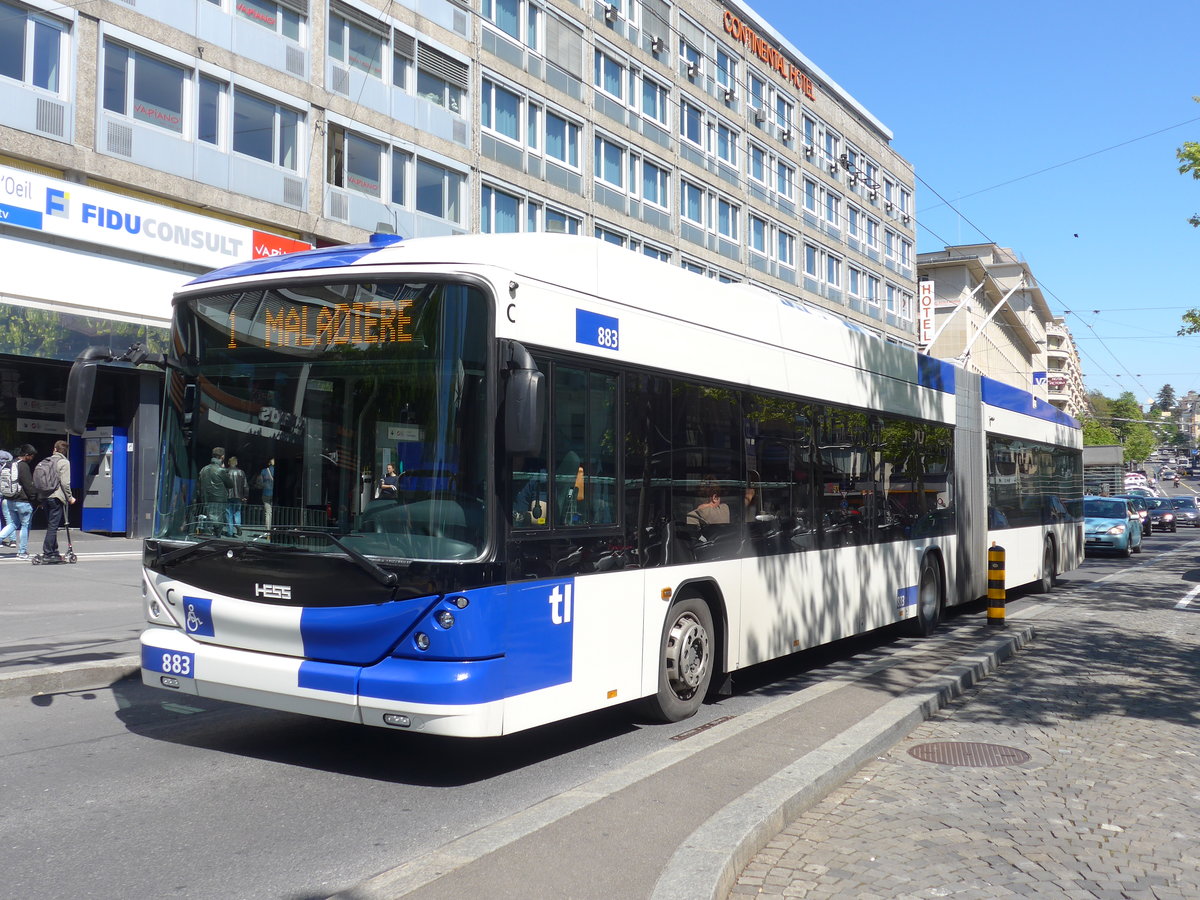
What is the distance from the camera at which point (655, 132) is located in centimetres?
3856

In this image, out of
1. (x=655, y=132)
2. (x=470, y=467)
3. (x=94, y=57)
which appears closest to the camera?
(x=470, y=467)

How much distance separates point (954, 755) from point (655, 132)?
34192mm

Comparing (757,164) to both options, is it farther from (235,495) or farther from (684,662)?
(235,495)

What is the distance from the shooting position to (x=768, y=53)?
1841 inches

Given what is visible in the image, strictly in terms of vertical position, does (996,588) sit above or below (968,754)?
above

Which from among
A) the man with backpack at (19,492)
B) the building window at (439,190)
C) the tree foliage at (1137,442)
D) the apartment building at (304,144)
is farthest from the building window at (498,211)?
the tree foliage at (1137,442)

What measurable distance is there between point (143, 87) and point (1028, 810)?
71.1 feet

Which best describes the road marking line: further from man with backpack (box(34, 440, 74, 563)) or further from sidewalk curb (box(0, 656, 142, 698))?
man with backpack (box(34, 440, 74, 563))

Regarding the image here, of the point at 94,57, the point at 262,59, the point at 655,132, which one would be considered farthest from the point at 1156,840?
the point at 655,132

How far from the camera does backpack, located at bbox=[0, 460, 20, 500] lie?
666 inches

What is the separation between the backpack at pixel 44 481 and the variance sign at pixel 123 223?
5591 millimetres

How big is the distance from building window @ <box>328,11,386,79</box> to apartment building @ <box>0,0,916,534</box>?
0.21 feet

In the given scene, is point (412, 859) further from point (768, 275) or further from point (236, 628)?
point (768, 275)

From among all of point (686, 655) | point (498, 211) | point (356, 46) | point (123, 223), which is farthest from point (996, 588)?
point (498, 211)
